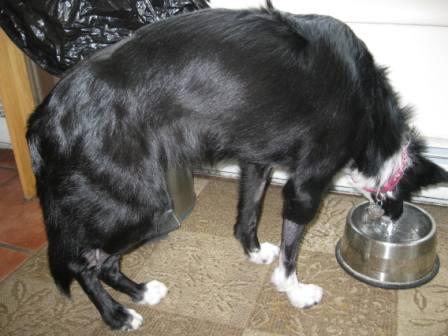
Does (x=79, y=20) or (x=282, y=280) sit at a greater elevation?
(x=79, y=20)

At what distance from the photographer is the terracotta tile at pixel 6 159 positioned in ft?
9.34

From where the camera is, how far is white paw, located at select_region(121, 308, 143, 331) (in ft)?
5.13

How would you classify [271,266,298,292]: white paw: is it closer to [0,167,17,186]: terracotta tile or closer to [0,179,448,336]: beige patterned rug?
[0,179,448,336]: beige patterned rug

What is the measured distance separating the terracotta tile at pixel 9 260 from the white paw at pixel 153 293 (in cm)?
69

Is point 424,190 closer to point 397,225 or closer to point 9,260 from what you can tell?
point 397,225

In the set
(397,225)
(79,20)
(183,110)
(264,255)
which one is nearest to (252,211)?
(264,255)

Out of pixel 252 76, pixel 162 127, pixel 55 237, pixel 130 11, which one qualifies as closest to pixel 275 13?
pixel 252 76

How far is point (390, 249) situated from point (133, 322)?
1037 mm

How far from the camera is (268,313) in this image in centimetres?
161

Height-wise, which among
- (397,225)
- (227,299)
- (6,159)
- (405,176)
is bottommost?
(6,159)

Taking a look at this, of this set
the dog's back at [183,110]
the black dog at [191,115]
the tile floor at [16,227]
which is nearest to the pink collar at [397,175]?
the black dog at [191,115]

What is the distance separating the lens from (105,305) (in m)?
1.55

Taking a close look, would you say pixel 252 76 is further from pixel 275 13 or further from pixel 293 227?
pixel 293 227

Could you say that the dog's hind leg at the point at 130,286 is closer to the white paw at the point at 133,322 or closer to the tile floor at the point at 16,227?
the white paw at the point at 133,322
